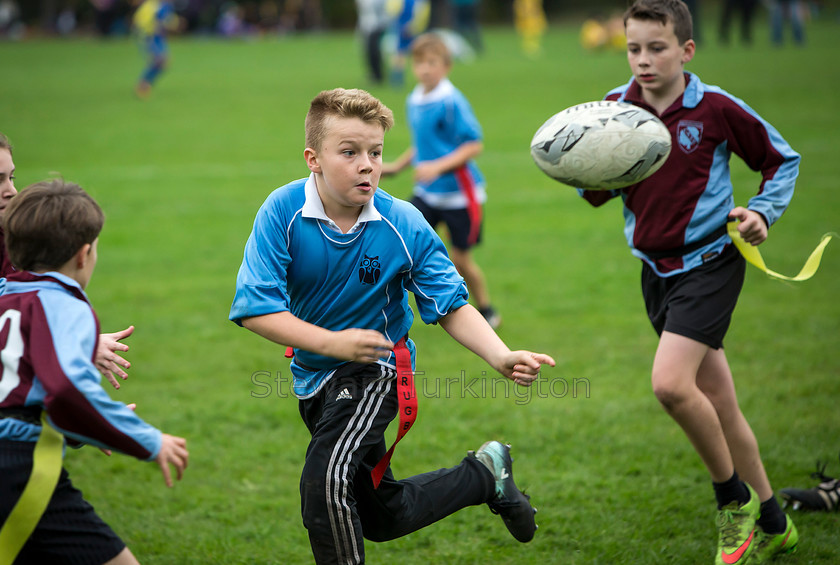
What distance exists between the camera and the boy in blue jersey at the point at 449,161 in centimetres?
702

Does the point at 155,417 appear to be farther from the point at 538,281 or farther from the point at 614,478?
the point at 538,281

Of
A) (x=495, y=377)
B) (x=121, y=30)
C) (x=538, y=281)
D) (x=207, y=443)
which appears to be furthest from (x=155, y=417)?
(x=121, y=30)

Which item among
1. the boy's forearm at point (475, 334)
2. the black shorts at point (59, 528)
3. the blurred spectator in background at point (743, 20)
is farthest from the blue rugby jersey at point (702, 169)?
the blurred spectator in background at point (743, 20)

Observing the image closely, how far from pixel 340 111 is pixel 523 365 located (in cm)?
107

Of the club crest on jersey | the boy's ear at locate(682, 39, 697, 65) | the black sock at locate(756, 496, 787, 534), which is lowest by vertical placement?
the black sock at locate(756, 496, 787, 534)

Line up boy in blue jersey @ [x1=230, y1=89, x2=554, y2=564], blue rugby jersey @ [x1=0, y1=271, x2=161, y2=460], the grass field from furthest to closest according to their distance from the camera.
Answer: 1. the grass field
2. boy in blue jersey @ [x1=230, y1=89, x2=554, y2=564]
3. blue rugby jersey @ [x1=0, y1=271, x2=161, y2=460]

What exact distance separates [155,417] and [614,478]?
2.70 m

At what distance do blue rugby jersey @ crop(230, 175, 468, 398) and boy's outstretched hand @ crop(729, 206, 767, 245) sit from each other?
3.83 feet

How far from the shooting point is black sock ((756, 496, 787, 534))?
373 centimetres

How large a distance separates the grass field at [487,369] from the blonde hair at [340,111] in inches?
72.0

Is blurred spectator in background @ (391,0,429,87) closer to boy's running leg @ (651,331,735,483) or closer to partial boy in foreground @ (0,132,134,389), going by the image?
boy's running leg @ (651,331,735,483)

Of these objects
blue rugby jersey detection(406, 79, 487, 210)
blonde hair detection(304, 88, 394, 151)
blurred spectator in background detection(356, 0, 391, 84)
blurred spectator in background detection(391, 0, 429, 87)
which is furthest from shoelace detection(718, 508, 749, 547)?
blurred spectator in background detection(356, 0, 391, 84)

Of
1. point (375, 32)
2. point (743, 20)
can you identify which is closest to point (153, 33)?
point (375, 32)

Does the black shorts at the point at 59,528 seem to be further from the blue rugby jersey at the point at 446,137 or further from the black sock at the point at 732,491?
the blue rugby jersey at the point at 446,137
